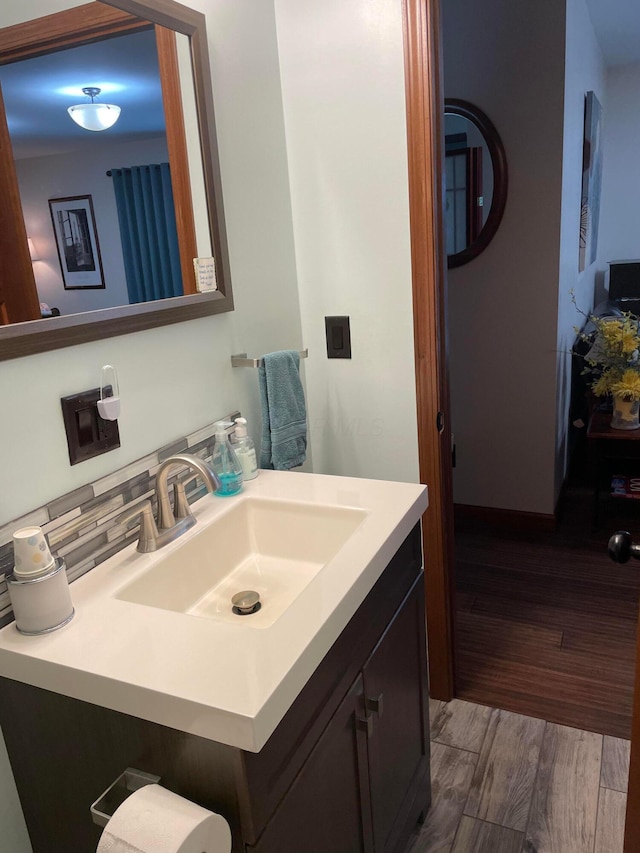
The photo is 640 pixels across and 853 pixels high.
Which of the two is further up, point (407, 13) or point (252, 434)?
point (407, 13)

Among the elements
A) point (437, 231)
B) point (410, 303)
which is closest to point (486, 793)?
point (410, 303)

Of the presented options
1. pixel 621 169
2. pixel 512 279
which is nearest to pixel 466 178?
pixel 512 279

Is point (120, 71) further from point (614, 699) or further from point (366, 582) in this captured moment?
point (614, 699)

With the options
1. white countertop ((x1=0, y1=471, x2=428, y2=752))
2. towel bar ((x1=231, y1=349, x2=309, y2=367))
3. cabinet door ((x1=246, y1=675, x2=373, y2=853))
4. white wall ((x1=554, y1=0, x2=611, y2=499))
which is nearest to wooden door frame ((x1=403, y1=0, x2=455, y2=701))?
towel bar ((x1=231, y1=349, x2=309, y2=367))

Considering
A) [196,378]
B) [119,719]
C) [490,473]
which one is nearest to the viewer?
[119,719]

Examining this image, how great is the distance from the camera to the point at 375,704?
1280 millimetres

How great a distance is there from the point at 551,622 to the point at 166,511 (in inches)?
68.5

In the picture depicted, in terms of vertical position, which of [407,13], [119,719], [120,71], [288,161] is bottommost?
[119,719]

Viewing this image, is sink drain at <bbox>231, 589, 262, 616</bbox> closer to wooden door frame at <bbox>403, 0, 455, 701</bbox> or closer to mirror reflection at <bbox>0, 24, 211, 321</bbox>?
mirror reflection at <bbox>0, 24, 211, 321</bbox>

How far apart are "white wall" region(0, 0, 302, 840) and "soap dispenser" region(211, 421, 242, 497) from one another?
0.07 m

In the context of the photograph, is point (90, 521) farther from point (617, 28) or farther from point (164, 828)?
point (617, 28)

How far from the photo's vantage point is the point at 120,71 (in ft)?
4.17

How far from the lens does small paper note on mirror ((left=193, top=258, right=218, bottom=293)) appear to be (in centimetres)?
152

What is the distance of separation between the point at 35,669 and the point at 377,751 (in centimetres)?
70
